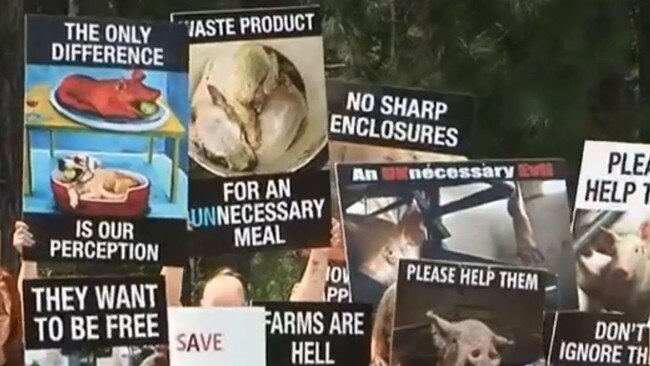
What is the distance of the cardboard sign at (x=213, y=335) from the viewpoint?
5.47ft

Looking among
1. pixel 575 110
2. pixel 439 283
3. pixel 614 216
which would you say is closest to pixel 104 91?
pixel 439 283

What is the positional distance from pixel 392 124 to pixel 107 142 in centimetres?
35

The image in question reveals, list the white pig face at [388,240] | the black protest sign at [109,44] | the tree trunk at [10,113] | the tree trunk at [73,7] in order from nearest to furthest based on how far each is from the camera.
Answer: the black protest sign at [109,44] → the white pig face at [388,240] → the tree trunk at [10,113] → the tree trunk at [73,7]

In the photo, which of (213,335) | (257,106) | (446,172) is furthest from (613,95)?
(213,335)

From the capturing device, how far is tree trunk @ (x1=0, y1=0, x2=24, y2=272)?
7.32ft

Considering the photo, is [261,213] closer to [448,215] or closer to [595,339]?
[448,215]

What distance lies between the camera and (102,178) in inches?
64.5

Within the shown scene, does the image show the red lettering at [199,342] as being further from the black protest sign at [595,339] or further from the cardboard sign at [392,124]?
the black protest sign at [595,339]

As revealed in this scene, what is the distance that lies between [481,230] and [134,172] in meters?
0.43

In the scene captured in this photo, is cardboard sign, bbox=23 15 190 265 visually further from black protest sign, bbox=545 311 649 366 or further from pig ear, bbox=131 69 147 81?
black protest sign, bbox=545 311 649 366

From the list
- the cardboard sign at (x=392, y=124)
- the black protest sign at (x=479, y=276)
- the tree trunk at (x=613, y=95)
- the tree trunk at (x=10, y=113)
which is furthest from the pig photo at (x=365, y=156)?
the tree trunk at (x=613, y=95)

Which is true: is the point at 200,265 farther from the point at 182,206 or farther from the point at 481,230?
the point at 481,230

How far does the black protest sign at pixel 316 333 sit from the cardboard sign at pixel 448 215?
3 centimetres

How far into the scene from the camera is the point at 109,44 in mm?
1634
